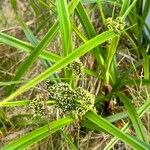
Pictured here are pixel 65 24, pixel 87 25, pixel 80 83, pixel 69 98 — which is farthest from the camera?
pixel 80 83

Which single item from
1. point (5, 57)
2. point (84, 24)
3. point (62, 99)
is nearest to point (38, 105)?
point (62, 99)

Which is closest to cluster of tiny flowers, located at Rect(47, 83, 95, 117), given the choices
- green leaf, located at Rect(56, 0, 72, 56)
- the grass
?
the grass

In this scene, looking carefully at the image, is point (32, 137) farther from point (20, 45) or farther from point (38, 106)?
point (20, 45)

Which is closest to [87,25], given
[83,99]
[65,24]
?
[65,24]

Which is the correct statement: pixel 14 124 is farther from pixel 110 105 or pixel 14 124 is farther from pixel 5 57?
pixel 5 57

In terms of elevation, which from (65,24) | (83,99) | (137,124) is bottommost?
(137,124)

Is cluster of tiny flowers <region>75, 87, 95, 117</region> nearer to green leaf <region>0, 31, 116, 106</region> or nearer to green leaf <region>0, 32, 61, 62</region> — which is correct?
green leaf <region>0, 31, 116, 106</region>

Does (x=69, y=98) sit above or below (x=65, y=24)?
below

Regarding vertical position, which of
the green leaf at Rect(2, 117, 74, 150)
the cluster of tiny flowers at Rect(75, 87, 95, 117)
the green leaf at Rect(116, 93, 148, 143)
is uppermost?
the cluster of tiny flowers at Rect(75, 87, 95, 117)
